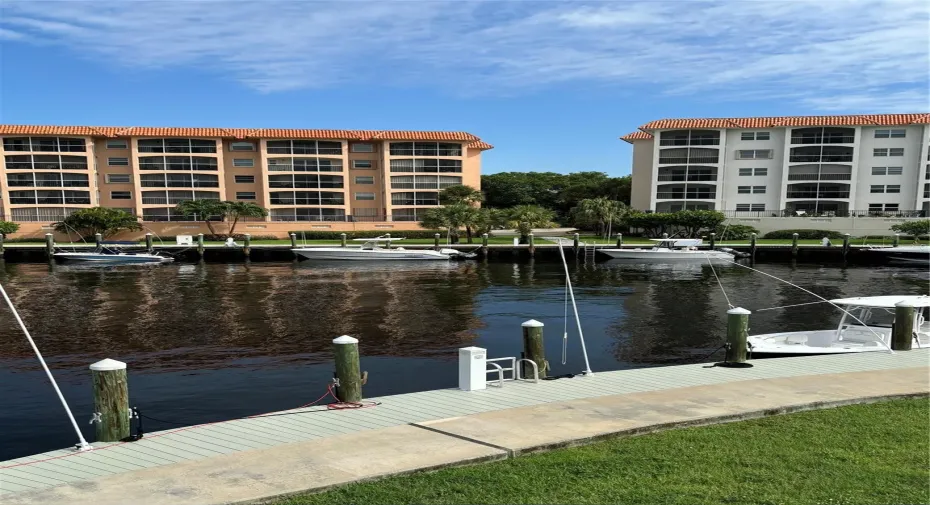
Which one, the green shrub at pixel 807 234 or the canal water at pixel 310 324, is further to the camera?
the green shrub at pixel 807 234

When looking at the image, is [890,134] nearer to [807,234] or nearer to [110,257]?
[807,234]

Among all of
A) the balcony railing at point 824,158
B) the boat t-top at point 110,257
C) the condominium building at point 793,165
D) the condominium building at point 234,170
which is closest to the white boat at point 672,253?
the condominium building at point 793,165

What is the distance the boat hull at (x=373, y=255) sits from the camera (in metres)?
53.8

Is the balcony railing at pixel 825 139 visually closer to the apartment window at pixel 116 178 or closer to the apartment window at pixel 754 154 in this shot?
the apartment window at pixel 754 154

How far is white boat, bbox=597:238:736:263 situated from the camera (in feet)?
174

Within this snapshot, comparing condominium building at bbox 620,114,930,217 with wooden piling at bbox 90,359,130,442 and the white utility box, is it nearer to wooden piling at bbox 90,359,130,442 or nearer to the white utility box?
the white utility box

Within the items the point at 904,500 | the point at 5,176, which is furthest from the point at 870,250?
the point at 5,176

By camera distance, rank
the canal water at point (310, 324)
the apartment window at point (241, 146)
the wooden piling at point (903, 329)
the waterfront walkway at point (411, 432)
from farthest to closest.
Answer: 1. the apartment window at point (241, 146)
2. the canal water at point (310, 324)
3. the wooden piling at point (903, 329)
4. the waterfront walkway at point (411, 432)

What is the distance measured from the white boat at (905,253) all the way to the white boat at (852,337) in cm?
4246

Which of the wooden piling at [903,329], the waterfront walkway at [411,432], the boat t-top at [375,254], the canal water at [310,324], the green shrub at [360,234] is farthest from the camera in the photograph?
the green shrub at [360,234]

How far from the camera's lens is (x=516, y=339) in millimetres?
22188

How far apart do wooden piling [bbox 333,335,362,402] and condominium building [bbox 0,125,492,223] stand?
69.3 meters

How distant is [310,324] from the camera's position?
2509 centimetres

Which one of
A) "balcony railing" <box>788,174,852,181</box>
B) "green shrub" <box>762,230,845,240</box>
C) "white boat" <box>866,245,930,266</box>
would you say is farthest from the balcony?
"white boat" <box>866,245,930,266</box>
